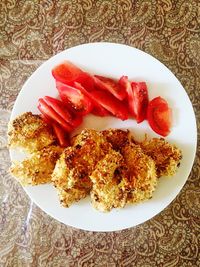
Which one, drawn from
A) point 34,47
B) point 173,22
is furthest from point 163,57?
point 34,47

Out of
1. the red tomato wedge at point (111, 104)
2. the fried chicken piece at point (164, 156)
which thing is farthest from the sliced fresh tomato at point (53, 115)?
the fried chicken piece at point (164, 156)

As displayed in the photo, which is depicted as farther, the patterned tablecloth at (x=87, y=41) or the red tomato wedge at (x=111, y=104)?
the patterned tablecloth at (x=87, y=41)

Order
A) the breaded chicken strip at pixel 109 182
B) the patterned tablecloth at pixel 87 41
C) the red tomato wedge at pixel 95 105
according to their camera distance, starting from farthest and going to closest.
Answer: the patterned tablecloth at pixel 87 41 → the red tomato wedge at pixel 95 105 → the breaded chicken strip at pixel 109 182

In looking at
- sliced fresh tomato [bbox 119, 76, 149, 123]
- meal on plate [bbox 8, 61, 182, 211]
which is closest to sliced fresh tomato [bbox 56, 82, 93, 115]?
meal on plate [bbox 8, 61, 182, 211]

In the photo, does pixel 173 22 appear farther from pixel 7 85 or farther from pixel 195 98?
pixel 7 85

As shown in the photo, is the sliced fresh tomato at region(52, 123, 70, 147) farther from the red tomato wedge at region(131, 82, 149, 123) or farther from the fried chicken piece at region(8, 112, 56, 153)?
the red tomato wedge at region(131, 82, 149, 123)

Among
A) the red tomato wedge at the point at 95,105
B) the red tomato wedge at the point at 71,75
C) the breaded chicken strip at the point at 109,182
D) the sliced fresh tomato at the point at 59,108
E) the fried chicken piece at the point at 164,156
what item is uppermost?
the red tomato wedge at the point at 71,75

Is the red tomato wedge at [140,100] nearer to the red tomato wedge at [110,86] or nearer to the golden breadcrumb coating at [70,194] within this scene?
the red tomato wedge at [110,86]
